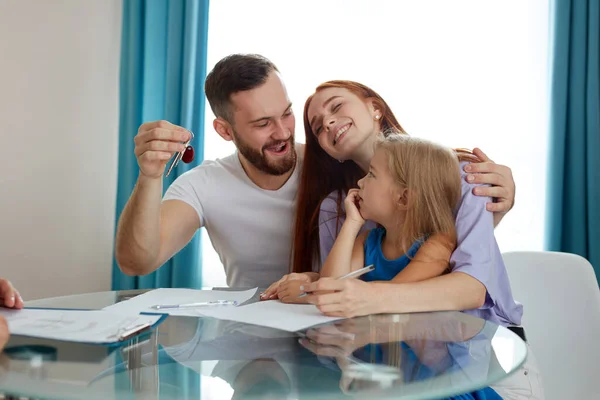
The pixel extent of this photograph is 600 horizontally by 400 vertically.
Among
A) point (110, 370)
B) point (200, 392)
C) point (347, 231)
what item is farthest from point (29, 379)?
point (347, 231)

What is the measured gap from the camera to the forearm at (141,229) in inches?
69.0

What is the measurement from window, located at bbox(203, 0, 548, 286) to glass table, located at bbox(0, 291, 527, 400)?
1.89m

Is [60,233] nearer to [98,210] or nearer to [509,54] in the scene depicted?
[98,210]

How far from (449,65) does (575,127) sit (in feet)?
2.01

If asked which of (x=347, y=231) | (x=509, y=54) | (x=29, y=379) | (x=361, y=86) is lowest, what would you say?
(x=29, y=379)

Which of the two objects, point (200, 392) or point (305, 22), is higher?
point (305, 22)

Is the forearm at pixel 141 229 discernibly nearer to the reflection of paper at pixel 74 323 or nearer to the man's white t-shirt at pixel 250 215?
the man's white t-shirt at pixel 250 215

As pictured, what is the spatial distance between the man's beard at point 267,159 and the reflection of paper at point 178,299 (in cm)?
59

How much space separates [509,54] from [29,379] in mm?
2607

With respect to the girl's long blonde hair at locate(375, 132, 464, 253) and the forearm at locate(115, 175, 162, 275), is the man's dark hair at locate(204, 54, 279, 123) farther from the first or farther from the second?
the girl's long blonde hair at locate(375, 132, 464, 253)

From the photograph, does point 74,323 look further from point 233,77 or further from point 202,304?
point 233,77

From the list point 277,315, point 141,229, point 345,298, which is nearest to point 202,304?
point 277,315

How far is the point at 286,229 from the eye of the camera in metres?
2.12

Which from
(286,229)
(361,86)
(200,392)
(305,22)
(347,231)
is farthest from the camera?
(305,22)
